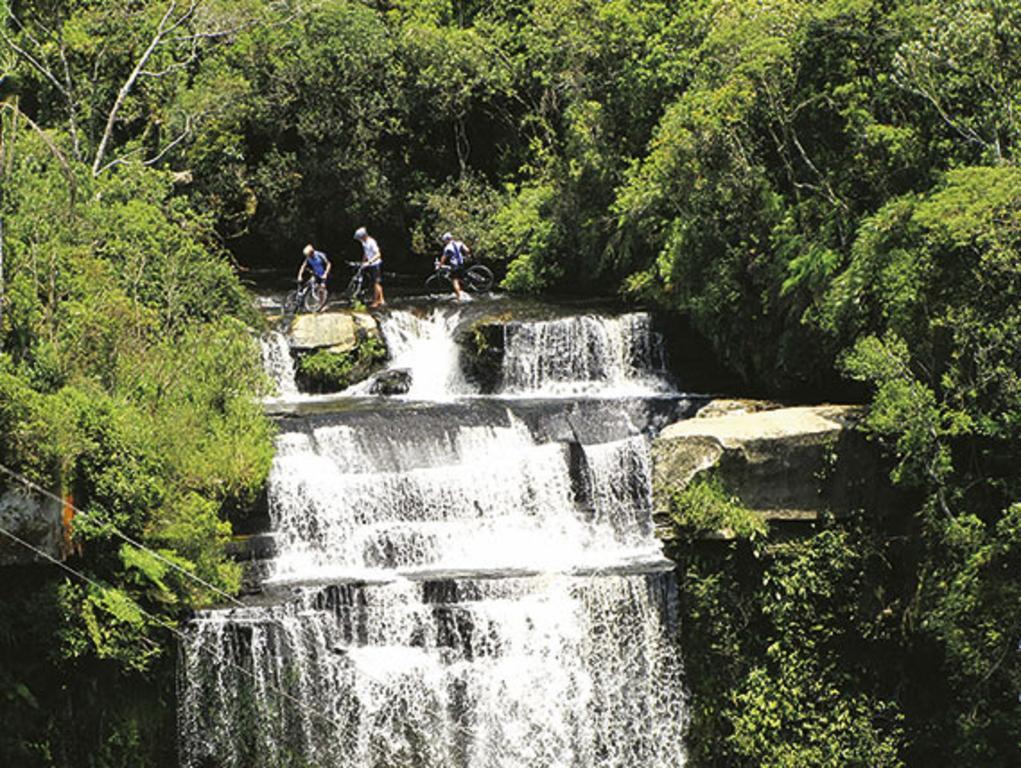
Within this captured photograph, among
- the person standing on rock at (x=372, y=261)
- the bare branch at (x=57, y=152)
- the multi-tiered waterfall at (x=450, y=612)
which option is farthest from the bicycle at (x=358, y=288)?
the bare branch at (x=57, y=152)

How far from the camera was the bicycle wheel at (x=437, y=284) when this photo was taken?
Result: 3133 centimetres

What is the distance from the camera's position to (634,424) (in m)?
22.8

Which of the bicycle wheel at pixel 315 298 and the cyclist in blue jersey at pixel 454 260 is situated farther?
the cyclist in blue jersey at pixel 454 260

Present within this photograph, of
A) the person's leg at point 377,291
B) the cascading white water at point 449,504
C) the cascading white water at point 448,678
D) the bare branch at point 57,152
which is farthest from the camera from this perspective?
the person's leg at point 377,291

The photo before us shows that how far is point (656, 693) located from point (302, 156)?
1996 cm

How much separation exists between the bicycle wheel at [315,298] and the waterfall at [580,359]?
4339 mm

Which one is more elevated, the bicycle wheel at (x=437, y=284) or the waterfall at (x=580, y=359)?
the bicycle wheel at (x=437, y=284)

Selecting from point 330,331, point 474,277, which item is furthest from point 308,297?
point 474,277

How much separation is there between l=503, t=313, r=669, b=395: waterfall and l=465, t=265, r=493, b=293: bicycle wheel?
5.07 metres

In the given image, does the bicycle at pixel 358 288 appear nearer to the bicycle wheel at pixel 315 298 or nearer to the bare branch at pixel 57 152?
the bicycle wheel at pixel 315 298

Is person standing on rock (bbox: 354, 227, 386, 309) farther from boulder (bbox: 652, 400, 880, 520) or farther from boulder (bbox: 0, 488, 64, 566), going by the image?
boulder (bbox: 0, 488, 64, 566)

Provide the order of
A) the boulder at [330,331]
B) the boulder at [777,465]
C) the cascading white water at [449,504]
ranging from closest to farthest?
the boulder at [777,465] < the cascading white water at [449,504] < the boulder at [330,331]

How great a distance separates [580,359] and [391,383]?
329cm

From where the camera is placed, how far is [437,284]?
106 feet
